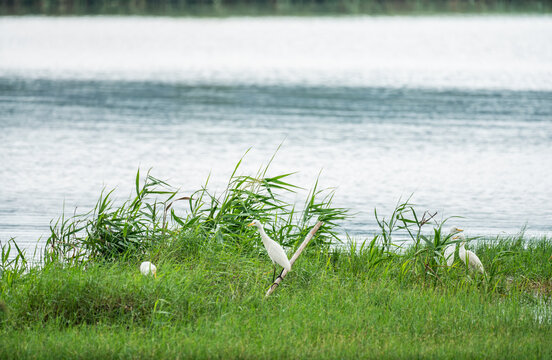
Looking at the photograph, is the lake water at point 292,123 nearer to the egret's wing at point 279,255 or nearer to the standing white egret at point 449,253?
the standing white egret at point 449,253

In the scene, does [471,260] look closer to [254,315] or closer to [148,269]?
[254,315]

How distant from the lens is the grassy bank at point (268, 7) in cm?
10881

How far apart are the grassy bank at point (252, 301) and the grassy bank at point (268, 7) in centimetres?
10202

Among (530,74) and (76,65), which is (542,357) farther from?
(76,65)

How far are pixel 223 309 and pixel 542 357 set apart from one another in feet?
9.73

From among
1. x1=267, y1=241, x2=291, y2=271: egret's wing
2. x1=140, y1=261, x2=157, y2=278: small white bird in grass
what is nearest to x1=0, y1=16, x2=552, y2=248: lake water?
x1=140, y1=261, x2=157, y2=278: small white bird in grass

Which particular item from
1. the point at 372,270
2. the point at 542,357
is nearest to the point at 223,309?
the point at 372,270

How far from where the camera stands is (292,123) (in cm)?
2778

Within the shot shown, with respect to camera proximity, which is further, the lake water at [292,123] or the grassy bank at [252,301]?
the lake water at [292,123]

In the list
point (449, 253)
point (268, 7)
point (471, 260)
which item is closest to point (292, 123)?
point (449, 253)

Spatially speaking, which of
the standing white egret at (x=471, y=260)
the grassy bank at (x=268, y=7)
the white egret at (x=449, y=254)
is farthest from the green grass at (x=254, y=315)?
the grassy bank at (x=268, y=7)

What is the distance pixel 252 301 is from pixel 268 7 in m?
114

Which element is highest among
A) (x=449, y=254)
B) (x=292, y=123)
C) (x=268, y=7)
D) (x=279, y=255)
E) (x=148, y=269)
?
(x=268, y=7)

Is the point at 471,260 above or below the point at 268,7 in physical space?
below
